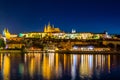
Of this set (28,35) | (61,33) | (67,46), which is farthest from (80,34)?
(67,46)

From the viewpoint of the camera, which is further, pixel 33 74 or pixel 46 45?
pixel 46 45

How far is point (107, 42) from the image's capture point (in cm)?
11325

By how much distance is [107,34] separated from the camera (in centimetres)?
13438

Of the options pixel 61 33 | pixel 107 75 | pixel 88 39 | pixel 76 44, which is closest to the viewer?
pixel 107 75

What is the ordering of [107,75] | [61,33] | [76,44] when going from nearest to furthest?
[107,75]
[76,44]
[61,33]

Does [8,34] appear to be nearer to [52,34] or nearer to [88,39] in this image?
[52,34]

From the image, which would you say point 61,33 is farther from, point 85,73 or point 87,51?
point 85,73

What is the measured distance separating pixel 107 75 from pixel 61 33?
101 m

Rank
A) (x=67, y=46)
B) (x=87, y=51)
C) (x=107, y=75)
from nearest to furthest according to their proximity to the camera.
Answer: (x=107, y=75)
(x=87, y=51)
(x=67, y=46)

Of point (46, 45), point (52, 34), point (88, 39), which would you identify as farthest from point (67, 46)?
point (52, 34)

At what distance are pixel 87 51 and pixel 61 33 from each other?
4120 centimetres

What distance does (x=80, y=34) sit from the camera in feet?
435

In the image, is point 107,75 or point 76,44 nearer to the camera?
point 107,75

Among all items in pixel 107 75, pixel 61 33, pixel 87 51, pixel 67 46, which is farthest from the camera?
pixel 61 33
